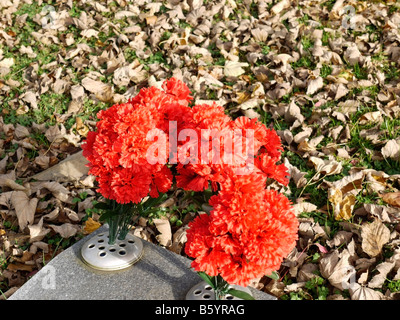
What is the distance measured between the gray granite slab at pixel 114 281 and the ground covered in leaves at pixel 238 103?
0.38 metres

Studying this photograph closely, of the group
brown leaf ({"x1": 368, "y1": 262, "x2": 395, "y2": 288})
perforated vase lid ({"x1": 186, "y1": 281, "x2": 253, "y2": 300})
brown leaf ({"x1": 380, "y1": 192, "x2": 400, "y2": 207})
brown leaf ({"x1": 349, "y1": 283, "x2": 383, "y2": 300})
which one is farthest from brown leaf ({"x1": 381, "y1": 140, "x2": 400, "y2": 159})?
perforated vase lid ({"x1": 186, "y1": 281, "x2": 253, "y2": 300})

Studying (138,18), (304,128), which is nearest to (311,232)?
(304,128)

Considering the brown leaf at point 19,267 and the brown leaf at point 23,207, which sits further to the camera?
the brown leaf at point 23,207

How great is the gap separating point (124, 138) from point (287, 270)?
1.22 m

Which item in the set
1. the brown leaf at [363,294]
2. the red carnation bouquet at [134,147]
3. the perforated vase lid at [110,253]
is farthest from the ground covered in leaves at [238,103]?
the perforated vase lid at [110,253]

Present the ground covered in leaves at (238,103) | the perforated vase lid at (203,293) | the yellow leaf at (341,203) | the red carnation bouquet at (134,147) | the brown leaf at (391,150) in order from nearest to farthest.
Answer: the red carnation bouquet at (134,147), the perforated vase lid at (203,293), the ground covered in leaves at (238,103), the yellow leaf at (341,203), the brown leaf at (391,150)

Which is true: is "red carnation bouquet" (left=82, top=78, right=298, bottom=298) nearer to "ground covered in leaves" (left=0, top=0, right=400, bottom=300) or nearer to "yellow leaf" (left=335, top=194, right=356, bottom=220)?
"ground covered in leaves" (left=0, top=0, right=400, bottom=300)

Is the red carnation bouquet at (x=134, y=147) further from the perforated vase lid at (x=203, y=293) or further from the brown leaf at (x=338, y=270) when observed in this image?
the brown leaf at (x=338, y=270)

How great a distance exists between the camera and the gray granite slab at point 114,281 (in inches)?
76.8

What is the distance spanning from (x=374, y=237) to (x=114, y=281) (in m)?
1.38

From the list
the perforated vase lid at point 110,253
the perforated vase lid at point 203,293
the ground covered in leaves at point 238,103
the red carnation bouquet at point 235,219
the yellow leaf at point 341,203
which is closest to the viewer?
the red carnation bouquet at point 235,219

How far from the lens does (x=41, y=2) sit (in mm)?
4406

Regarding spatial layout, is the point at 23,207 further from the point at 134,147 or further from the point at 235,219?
the point at 235,219
